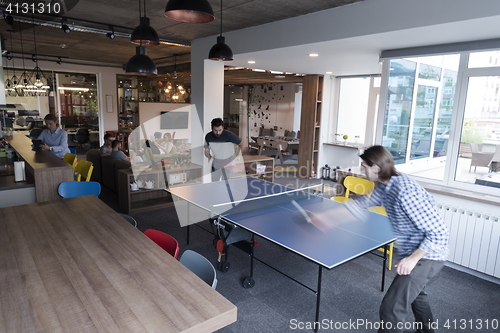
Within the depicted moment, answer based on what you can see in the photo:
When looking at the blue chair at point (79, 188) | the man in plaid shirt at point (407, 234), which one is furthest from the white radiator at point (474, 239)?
the blue chair at point (79, 188)

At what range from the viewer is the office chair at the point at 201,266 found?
1951 mm

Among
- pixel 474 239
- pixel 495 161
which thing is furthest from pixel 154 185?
pixel 495 161

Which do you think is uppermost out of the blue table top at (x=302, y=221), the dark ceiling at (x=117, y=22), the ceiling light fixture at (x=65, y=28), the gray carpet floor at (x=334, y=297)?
the dark ceiling at (x=117, y=22)

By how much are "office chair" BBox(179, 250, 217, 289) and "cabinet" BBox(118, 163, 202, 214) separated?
143 inches

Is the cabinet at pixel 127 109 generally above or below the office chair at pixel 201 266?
above

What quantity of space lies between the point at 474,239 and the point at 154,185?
189 inches

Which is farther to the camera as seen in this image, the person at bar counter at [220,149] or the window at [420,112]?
the person at bar counter at [220,149]

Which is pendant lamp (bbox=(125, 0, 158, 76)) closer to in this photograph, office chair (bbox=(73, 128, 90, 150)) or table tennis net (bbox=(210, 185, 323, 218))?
table tennis net (bbox=(210, 185, 323, 218))

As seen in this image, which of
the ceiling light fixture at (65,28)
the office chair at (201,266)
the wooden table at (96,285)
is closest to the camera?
the wooden table at (96,285)

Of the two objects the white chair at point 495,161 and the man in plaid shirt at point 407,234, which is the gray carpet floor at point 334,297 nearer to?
the man in plaid shirt at point 407,234

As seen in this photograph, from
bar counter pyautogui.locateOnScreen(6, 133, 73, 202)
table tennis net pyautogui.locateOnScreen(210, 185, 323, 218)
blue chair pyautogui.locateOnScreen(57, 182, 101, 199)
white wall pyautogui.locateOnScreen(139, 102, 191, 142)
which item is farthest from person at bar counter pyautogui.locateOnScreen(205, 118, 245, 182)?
white wall pyautogui.locateOnScreen(139, 102, 191, 142)

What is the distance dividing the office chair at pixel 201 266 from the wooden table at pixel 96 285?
0.16m

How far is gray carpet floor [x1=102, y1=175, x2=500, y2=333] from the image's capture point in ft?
9.38

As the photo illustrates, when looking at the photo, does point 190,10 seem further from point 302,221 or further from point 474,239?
point 474,239
